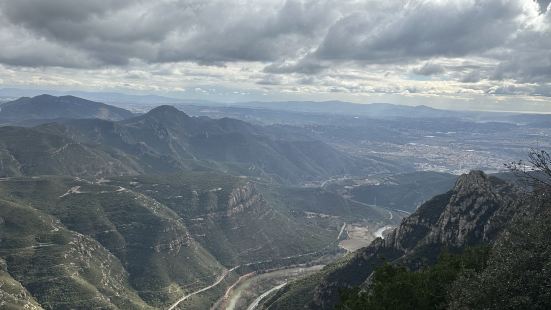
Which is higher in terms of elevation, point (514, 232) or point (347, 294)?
point (514, 232)

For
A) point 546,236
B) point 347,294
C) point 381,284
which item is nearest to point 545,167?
point 546,236

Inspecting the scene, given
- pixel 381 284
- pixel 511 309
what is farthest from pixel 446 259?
pixel 511 309

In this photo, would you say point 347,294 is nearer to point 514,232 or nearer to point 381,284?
point 381,284

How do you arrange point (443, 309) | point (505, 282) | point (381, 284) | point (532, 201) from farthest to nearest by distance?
point (381, 284)
point (532, 201)
point (443, 309)
point (505, 282)

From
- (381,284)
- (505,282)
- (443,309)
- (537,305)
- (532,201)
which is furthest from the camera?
(381,284)

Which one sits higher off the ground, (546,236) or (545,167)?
(545,167)

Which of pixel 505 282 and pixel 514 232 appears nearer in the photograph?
pixel 505 282

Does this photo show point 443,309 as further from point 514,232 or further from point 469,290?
point 514,232

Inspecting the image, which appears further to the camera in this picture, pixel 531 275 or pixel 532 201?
pixel 532 201

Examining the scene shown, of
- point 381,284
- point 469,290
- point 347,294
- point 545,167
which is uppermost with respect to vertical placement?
point 545,167
